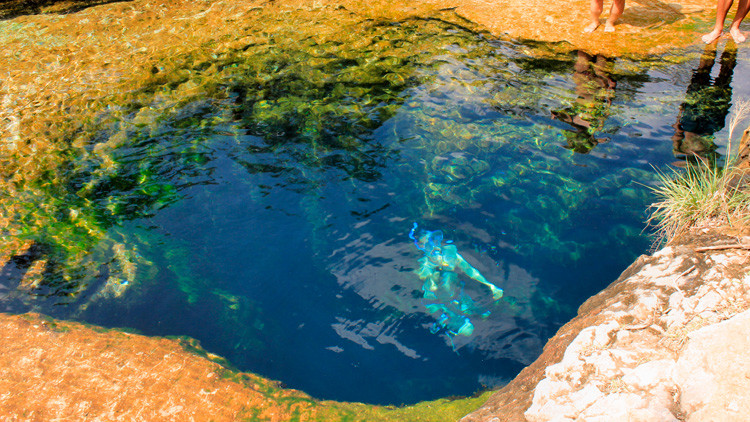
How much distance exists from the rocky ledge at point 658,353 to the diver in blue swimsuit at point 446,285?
0.79 metres

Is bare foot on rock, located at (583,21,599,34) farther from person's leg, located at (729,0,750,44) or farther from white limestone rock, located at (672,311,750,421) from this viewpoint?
white limestone rock, located at (672,311,750,421)

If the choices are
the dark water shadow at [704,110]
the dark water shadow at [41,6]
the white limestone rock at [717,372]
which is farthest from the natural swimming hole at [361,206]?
the dark water shadow at [41,6]

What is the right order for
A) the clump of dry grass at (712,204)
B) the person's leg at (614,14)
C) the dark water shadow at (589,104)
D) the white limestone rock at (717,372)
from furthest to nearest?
the person's leg at (614,14)
the dark water shadow at (589,104)
the clump of dry grass at (712,204)
the white limestone rock at (717,372)

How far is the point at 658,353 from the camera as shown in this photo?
2.32 metres

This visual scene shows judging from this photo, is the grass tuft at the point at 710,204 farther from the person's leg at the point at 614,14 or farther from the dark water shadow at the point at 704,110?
the person's leg at the point at 614,14

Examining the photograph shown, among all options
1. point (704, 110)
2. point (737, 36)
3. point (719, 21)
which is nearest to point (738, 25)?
point (737, 36)

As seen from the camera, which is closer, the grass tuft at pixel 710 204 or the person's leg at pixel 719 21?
the grass tuft at pixel 710 204

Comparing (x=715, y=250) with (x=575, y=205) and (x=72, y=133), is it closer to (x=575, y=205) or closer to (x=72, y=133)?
(x=575, y=205)

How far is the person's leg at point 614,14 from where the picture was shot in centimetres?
637

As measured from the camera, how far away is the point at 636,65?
5.75 m

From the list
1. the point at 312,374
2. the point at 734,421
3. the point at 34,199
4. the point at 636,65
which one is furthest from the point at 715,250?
the point at 34,199

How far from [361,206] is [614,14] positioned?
494 cm

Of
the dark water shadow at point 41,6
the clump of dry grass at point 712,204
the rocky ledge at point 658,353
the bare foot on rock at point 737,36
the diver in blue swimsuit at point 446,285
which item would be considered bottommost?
the diver in blue swimsuit at point 446,285

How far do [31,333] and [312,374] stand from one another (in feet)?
7.38
